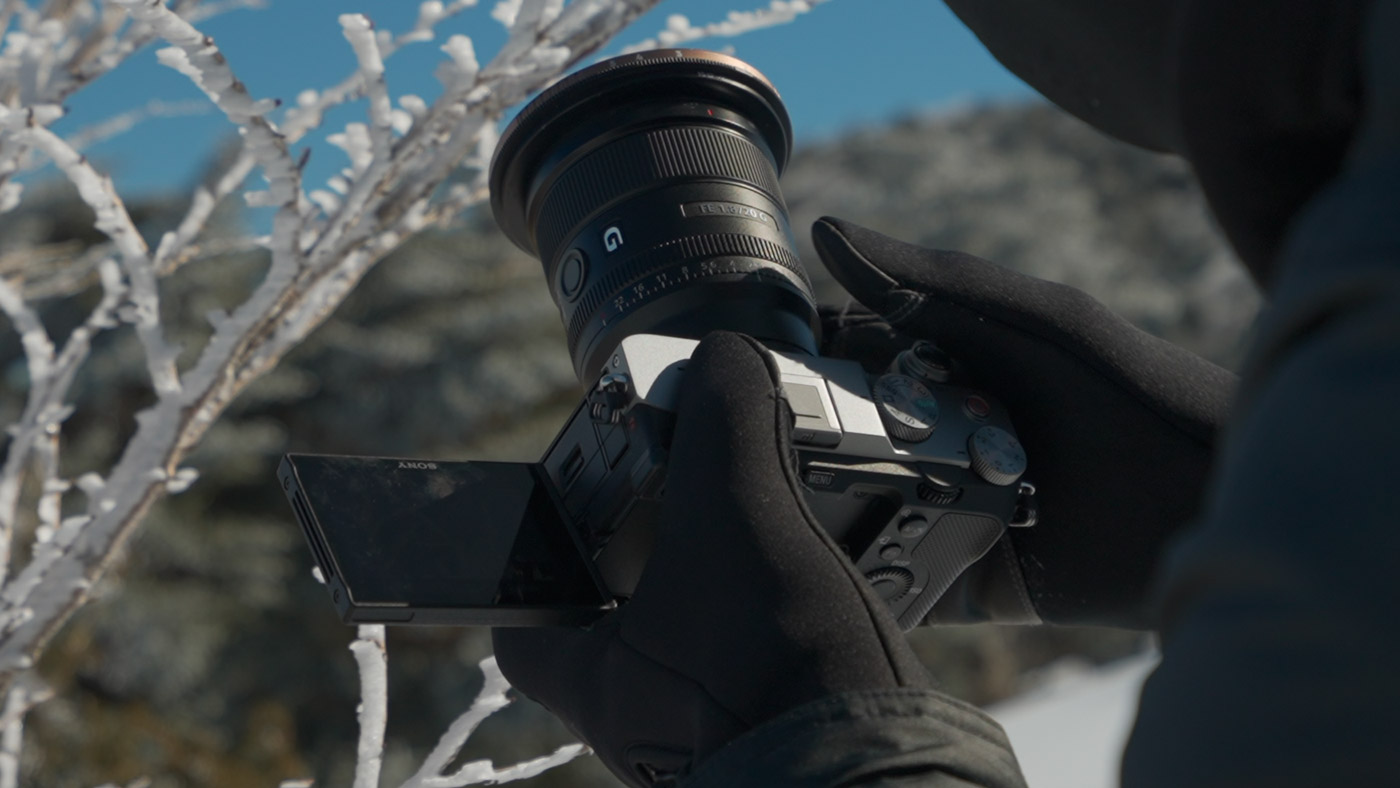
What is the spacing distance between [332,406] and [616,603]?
14.1 ft

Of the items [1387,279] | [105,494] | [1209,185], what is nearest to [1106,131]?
[1209,185]

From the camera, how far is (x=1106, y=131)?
1.89ft

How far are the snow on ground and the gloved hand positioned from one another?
73 cm

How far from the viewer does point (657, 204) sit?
3.11 ft

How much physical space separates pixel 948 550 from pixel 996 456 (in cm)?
8

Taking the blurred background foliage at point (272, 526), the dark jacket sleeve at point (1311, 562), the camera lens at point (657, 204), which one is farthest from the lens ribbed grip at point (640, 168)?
the blurred background foliage at point (272, 526)

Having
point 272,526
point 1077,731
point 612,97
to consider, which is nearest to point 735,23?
point 612,97

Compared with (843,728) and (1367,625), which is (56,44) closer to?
(843,728)

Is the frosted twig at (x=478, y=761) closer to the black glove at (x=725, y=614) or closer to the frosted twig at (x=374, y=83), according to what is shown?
the black glove at (x=725, y=614)

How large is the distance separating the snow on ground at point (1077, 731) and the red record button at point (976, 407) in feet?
2.81

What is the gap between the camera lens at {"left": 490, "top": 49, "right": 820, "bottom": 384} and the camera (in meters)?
0.92

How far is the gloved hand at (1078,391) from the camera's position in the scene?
950 mm

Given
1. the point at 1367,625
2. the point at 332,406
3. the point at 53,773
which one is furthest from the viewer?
the point at 332,406

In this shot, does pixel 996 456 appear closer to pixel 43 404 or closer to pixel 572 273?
pixel 572 273
